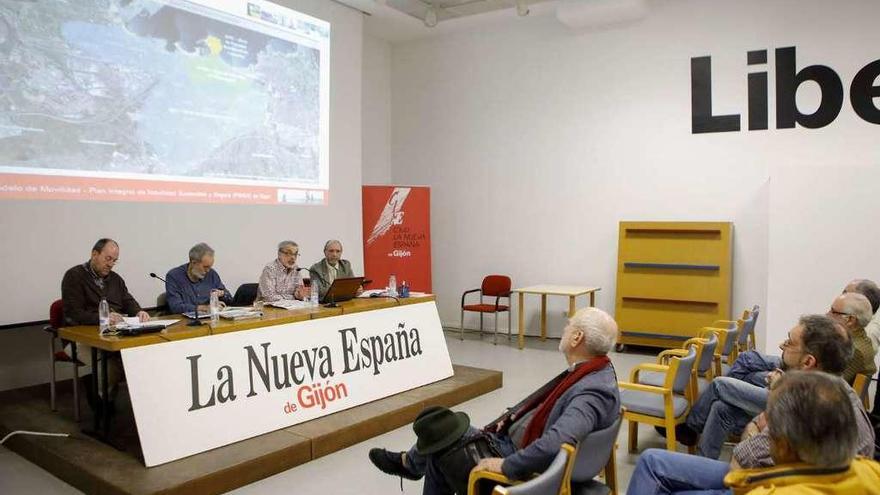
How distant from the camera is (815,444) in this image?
1489 millimetres

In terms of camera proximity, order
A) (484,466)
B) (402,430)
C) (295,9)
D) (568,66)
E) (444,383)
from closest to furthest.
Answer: (484,466) → (402,430) → (444,383) → (295,9) → (568,66)

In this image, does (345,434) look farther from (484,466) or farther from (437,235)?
(437,235)

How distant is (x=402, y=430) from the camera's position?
398cm

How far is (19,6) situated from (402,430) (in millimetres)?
3874

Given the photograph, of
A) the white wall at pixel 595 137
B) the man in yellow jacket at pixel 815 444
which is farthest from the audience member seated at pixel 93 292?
the white wall at pixel 595 137

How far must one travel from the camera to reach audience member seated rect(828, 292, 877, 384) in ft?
9.88

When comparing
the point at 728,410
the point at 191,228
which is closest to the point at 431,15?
the point at 191,228

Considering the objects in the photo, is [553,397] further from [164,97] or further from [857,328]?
[164,97]

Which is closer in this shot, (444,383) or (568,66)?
(444,383)

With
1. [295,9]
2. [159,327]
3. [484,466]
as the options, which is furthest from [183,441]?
[295,9]

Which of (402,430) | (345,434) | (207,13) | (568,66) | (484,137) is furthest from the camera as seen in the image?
(484,137)

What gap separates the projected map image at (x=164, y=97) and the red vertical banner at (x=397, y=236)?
2.91ft

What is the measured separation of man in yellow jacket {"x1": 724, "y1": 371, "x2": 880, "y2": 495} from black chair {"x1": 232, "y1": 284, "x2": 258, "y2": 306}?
168 inches

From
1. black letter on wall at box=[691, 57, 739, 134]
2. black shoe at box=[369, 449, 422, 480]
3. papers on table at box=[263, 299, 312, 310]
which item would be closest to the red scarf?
black shoe at box=[369, 449, 422, 480]
